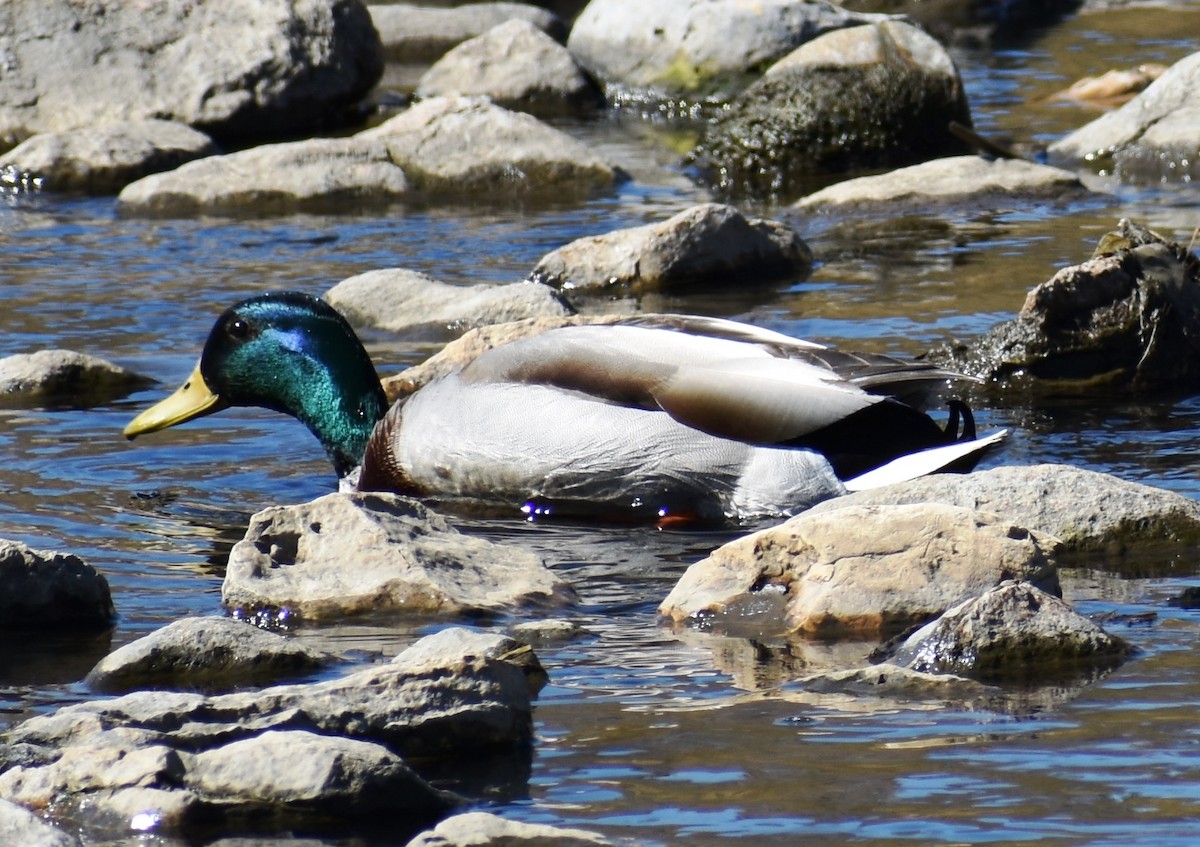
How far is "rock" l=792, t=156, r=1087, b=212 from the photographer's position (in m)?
12.4

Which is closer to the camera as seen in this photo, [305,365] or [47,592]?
[47,592]

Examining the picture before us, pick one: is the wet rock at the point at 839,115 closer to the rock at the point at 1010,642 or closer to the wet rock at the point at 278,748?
the rock at the point at 1010,642

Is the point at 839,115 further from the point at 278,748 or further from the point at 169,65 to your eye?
the point at 278,748

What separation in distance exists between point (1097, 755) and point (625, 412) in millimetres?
2616

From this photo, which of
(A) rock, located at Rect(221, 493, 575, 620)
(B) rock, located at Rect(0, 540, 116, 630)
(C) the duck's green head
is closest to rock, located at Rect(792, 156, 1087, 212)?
(C) the duck's green head

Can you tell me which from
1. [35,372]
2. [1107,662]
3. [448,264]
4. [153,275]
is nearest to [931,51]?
[448,264]

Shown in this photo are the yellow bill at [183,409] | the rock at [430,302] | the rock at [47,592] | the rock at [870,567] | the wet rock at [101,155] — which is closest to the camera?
the rock at [870,567]

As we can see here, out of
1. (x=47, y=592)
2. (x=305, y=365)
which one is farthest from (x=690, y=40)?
(x=47, y=592)

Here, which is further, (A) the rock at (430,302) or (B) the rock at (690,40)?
(B) the rock at (690,40)

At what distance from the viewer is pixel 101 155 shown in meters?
14.0

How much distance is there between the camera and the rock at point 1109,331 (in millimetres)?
7758

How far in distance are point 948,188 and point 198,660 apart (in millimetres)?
8807

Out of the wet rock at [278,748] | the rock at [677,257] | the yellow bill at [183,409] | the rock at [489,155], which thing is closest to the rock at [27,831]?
the wet rock at [278,748]

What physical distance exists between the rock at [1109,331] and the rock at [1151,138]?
Answer: 5.45 meters
